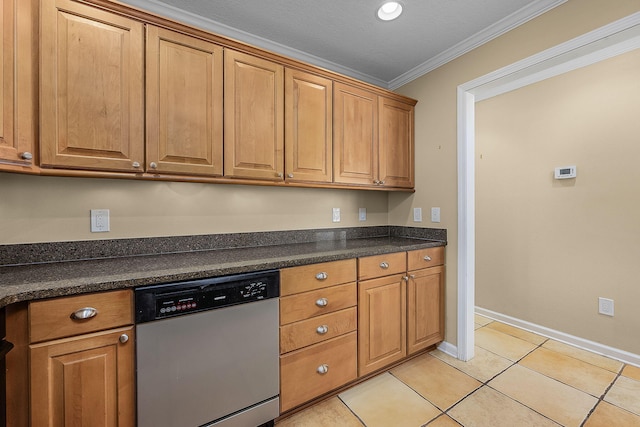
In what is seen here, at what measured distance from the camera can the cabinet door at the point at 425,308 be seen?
2.14m

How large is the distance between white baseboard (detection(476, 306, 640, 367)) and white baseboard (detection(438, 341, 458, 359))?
1.07 m

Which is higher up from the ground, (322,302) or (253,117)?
(253,117)

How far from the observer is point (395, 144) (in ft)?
8.13

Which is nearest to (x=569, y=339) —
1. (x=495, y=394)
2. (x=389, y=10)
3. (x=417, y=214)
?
(x=495, y=394)

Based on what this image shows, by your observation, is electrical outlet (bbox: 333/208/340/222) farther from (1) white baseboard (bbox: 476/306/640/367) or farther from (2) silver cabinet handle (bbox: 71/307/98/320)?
(1) white baseboard (bbox: 476/306/640/367)

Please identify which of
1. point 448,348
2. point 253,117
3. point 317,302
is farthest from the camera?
point 448,348

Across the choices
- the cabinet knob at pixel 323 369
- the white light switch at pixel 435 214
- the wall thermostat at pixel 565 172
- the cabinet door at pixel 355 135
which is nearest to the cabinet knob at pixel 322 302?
the cabinet knob at pixel 323 369

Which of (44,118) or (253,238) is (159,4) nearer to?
(44,118)

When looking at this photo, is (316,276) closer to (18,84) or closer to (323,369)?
(323,369)

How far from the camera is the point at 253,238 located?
209 centimetres

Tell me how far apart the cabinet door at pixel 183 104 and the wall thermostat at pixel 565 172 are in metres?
2.96

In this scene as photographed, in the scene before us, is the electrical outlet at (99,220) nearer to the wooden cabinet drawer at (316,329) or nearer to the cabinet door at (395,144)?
the wooden cabinet drawer at (316,329)

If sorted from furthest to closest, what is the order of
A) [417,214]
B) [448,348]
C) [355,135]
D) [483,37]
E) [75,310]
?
[417,214] < [448,348] < [355,135] < [483,37] < [75,310]

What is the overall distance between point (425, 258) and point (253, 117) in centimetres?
170
